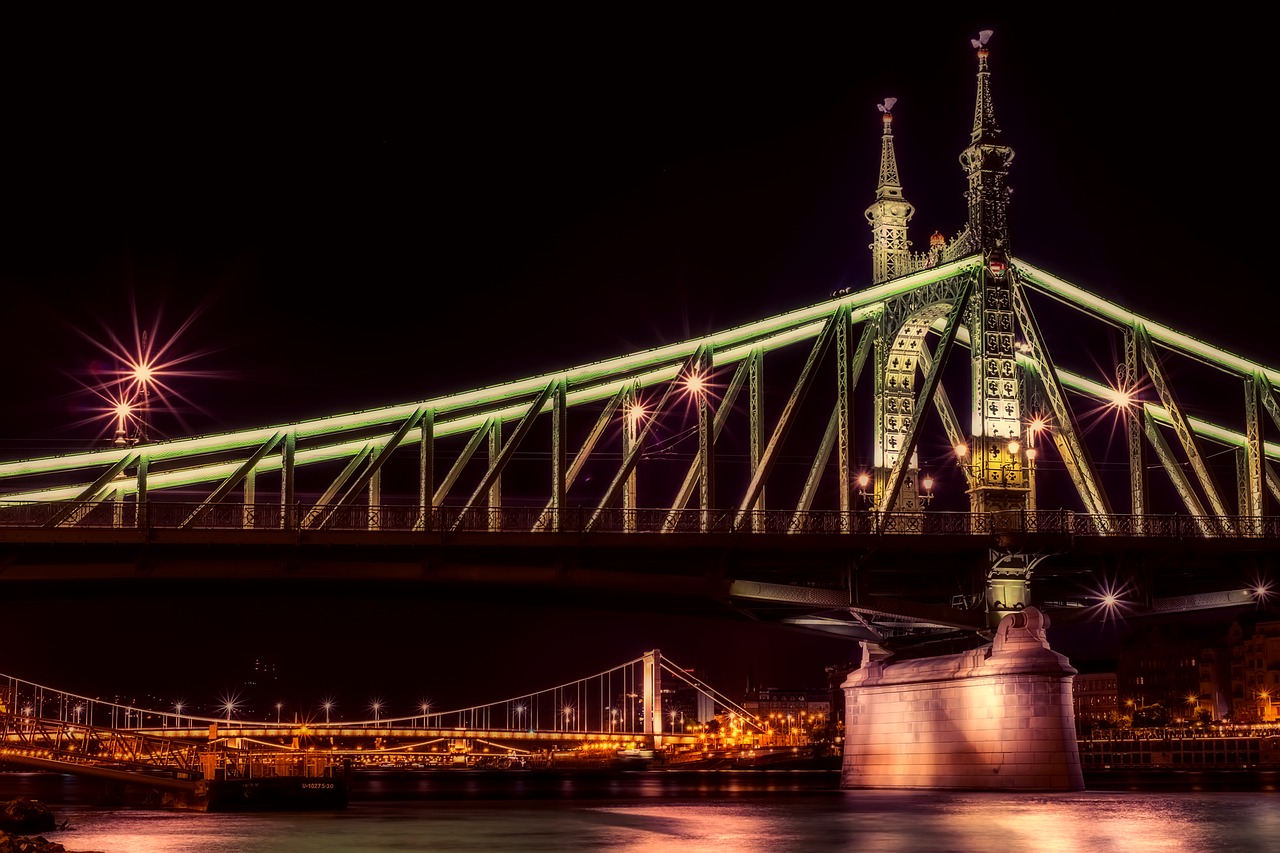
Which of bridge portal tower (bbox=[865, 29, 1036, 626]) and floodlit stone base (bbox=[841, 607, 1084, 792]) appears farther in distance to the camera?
bridge portal tower (bbox=[865, 29, 1036, 626])

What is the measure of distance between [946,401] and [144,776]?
32075mm

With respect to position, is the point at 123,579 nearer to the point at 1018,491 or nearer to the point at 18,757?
the point at 18,757

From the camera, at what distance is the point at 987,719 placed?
55969 millimetres

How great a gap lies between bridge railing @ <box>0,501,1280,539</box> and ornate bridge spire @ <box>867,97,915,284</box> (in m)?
13.9

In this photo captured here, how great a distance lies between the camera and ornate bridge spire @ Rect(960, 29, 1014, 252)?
60719 millimetres

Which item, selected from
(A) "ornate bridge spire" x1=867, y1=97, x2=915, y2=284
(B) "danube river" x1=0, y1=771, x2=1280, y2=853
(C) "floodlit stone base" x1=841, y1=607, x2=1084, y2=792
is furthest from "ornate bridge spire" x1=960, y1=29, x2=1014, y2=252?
(B) "danube river" x1=0, y1=771, x2=1280, y2=853

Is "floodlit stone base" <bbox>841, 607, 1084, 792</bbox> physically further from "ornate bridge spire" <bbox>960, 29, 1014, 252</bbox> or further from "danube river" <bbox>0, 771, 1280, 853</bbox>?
"ornate bridge spire" <bbox>960, 29, 1014, 252</bbox>

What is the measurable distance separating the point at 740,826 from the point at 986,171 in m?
28.3

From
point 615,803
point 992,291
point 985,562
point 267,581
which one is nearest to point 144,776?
point 267,581

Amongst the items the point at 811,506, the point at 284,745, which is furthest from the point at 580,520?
the point at 284,745

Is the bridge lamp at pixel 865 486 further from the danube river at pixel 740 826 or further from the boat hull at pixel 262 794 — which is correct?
the boat hull at pixel 262 794

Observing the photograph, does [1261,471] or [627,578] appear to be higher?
[1261,471]

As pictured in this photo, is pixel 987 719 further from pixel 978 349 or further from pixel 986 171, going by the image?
pixel 986 171

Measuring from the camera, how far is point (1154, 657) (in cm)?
17988
